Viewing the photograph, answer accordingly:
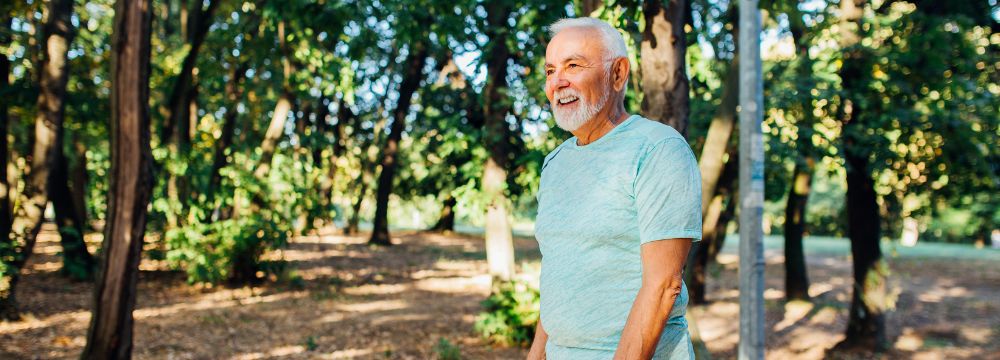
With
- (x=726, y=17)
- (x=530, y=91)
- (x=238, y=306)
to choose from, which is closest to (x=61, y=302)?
(x=238, y=306)

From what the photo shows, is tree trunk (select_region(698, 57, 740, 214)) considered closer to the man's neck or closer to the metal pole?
the metal pole

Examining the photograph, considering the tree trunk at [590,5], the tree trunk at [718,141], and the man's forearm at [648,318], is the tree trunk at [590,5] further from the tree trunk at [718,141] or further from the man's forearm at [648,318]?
the man's forearm at [648,318]

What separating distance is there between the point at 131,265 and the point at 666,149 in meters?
5.39

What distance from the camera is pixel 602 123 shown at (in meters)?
2.20

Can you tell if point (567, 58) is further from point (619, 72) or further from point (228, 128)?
point (228, 128)

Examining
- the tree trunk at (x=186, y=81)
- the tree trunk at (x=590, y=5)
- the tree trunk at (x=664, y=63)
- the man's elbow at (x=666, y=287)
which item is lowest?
the man's elbow at (x=666, y=287)

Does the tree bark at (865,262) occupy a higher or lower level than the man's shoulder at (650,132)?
lower

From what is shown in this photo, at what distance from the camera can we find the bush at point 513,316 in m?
9.07

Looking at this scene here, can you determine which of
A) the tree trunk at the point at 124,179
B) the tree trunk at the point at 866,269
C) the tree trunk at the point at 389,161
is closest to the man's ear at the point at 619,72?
the tree trunk at the point at 124,179

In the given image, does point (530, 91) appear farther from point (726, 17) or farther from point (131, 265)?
point (131, 265)

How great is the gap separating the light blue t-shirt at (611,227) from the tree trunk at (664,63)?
3450 mm

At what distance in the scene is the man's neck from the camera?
7.18 feet

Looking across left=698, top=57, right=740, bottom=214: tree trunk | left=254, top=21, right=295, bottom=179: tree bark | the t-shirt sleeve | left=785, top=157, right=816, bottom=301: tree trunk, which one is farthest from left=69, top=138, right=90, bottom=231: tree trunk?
the t-shirt sleeve

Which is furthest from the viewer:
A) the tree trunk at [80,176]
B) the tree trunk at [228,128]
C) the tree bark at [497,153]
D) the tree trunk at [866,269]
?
the tree trunk at [80,176]
